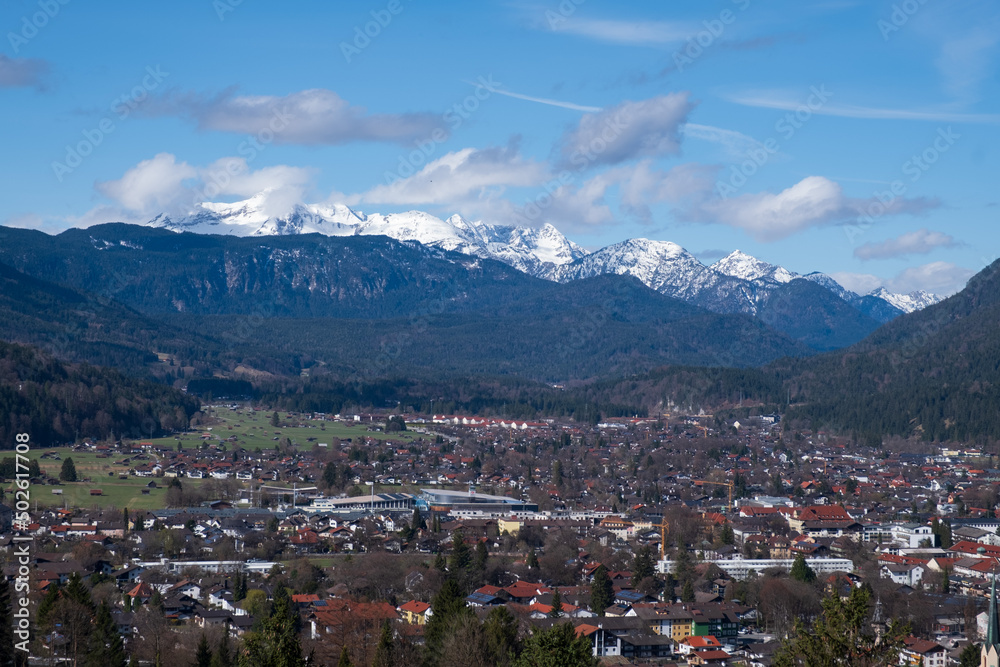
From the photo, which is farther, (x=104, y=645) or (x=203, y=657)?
(x=203, y=657)

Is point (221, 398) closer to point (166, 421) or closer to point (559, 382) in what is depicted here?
point (166, 421)

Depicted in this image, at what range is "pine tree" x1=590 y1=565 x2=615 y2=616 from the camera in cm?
4025

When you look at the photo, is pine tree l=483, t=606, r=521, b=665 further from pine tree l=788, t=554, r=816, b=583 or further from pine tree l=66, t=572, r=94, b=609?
pine tree l=788, t=554, r=816, b=583

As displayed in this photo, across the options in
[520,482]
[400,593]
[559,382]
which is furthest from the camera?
[559,382]

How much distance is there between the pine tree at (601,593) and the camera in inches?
1585

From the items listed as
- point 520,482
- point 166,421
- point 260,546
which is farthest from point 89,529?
point 166,421

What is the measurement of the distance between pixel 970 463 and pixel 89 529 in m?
60.3

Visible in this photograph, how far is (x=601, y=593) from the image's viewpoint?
41219 millimetres

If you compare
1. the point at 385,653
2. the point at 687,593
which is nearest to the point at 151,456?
the point at 687,593

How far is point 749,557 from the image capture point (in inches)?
2068

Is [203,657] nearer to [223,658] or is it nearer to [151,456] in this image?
[223,658]

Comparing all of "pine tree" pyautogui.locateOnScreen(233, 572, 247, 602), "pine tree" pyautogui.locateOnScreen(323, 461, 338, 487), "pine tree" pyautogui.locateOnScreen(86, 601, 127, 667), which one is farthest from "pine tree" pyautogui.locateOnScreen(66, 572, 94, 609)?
"pine tree" pyautogui.locateOnScreen(323, 461, 338, 487)

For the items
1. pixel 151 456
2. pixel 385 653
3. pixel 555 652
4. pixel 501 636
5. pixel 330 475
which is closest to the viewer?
pixel 555 652

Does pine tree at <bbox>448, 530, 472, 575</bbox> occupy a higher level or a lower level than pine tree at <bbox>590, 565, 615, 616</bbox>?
higher
